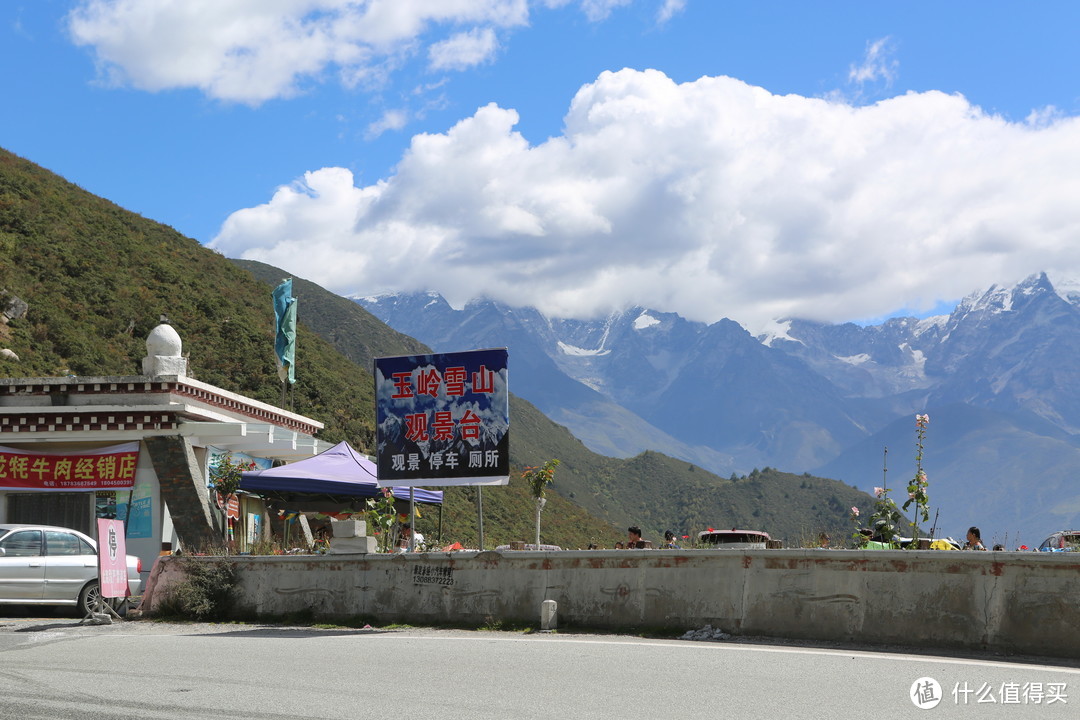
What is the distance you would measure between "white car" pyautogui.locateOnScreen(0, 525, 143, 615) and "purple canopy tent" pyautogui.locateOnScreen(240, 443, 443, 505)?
5400 mm

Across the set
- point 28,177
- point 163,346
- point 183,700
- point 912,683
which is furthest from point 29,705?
point 28,177

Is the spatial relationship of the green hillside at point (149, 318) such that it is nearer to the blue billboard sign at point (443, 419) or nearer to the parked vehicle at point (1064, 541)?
the parked vehicle at point (1064, 541)

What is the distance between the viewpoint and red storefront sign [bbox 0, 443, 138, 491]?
21812 mm

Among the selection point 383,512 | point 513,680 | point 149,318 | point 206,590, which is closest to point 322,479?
point 383,512

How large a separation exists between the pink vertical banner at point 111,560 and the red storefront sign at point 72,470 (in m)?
5.71

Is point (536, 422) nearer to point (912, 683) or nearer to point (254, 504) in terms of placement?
point (254, 504)

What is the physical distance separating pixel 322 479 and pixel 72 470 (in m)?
4.87

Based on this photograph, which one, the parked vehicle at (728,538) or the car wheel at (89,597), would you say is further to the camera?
the parked vehicle at (728,538)

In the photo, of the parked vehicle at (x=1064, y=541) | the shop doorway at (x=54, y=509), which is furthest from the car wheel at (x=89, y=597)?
the parked vehicle at (x=1064, y=541)

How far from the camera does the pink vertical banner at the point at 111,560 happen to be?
51.5 ft

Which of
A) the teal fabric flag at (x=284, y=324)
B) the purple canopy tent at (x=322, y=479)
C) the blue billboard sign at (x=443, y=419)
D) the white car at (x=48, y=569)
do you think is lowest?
the white car at (x=48, y=569)

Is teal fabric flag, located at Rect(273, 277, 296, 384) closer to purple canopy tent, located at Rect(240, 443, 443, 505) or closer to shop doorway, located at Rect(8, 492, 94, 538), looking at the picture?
purple canopy tent, located at Rect(240, 443, 443, 505)

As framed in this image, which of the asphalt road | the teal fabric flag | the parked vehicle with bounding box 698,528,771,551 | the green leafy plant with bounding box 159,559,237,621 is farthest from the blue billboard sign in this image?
the teal fabric flag

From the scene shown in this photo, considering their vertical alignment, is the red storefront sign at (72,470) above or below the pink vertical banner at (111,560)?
above
